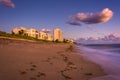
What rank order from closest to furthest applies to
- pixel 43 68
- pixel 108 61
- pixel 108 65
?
pixel 43 68 < pixel 108 65 < pixel 108 61

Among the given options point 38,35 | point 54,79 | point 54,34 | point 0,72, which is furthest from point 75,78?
point 54,34

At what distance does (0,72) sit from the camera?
6.22 metres

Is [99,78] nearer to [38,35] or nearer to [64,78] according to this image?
[64,78]

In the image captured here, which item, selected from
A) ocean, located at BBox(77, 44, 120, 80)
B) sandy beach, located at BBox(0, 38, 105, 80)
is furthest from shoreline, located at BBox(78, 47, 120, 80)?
sandy beach, located at BBox(0, 38, 105, 80)

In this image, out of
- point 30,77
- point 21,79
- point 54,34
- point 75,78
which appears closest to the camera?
point 21,79

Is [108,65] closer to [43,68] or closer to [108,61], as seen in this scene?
[108,61]

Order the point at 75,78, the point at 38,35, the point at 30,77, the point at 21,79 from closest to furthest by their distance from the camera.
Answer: the point at 21,79, the point at 30,77, the point at 75,78, the point at 38,35

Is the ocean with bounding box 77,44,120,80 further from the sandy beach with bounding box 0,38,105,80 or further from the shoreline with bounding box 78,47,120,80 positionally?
the sandy beach with bounding box 0,38,105,80

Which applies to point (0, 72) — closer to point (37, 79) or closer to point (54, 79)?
point (37, 79)

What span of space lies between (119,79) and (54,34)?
633 ft

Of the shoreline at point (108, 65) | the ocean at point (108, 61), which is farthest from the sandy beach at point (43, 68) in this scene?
the ocean at point (108, 61)

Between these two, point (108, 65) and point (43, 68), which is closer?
point (43, 68)

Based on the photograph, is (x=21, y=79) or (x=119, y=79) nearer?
(x=21, y=79)

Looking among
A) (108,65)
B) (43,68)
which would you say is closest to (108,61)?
(108,65)
